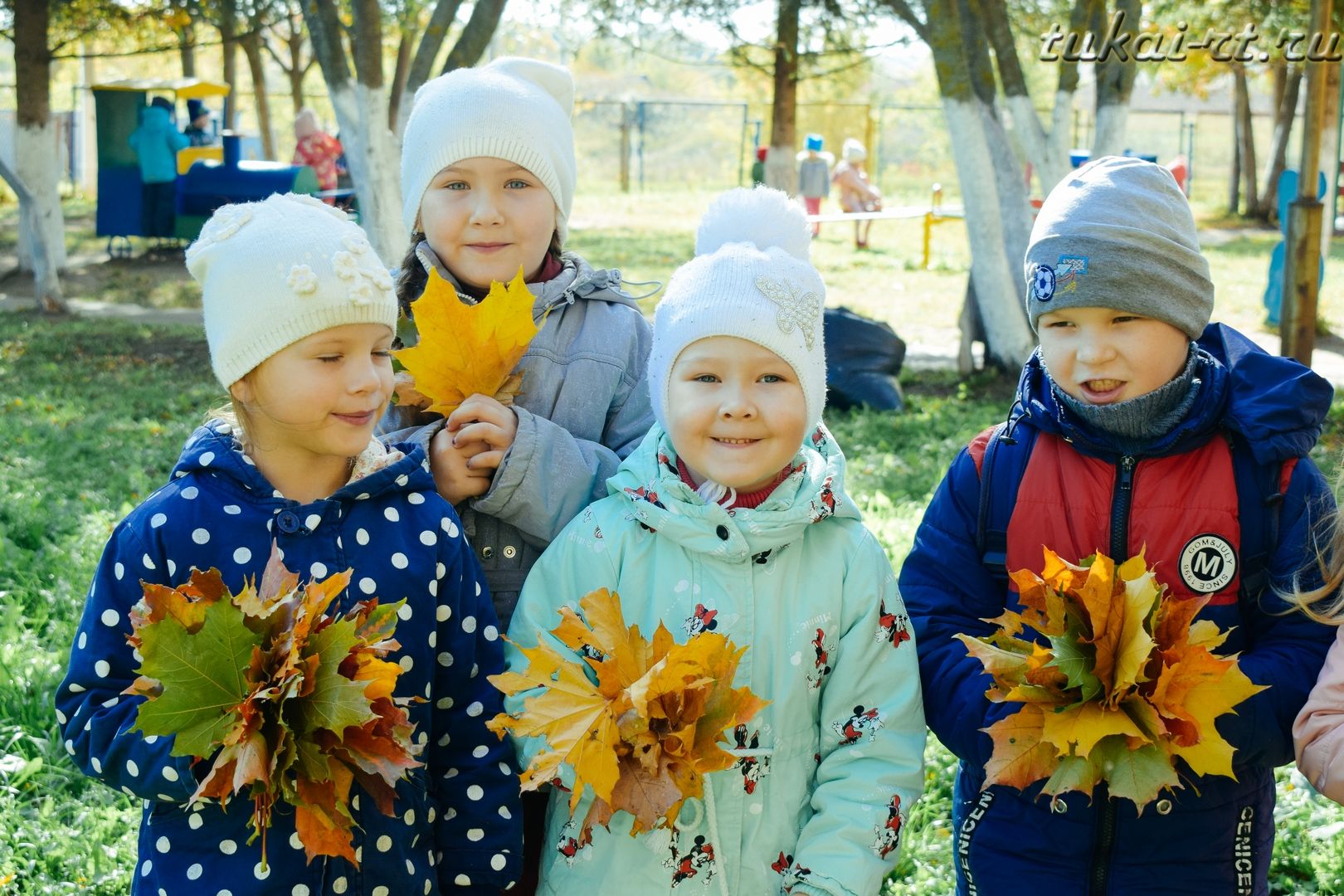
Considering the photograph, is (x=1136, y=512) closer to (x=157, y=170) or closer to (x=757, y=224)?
(x=757, y=224)

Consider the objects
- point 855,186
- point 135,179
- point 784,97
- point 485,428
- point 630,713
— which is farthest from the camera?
point 855,186

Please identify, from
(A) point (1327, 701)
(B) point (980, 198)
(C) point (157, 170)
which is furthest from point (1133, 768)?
(C) point (157, 170)

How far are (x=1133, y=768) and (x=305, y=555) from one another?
4.43ft

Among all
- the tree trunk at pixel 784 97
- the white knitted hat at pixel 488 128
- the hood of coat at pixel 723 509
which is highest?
the tree trunk at pixel 784 97

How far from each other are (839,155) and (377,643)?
37.6 m

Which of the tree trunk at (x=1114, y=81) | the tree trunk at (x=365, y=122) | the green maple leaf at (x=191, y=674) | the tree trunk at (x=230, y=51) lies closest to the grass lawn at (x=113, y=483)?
the green maple leaf at (x=191, y=674)

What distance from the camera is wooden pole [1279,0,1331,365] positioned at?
7.46 m

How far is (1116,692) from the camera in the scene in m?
2.00

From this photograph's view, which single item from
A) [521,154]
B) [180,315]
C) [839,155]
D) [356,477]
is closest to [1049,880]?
[356,477]

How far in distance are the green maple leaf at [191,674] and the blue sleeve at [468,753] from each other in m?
A: 0.43

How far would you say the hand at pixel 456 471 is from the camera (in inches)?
94.8

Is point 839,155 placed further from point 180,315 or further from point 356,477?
point 356,477

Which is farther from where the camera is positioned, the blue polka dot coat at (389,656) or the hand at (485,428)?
the hand at (485,428)

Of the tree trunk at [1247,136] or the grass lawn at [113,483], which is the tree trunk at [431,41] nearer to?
the grass lawn at [113,483]
